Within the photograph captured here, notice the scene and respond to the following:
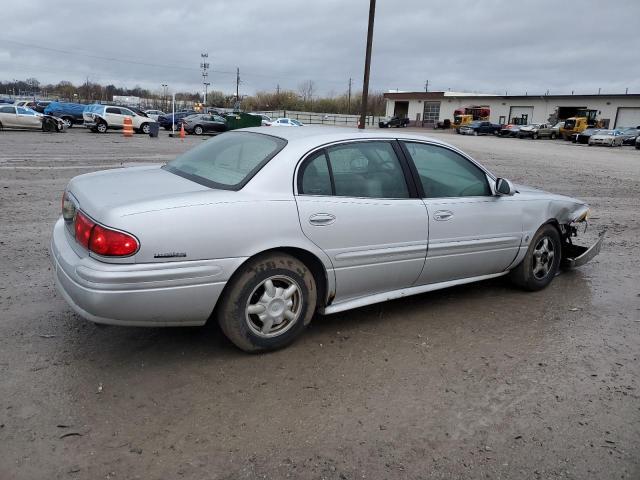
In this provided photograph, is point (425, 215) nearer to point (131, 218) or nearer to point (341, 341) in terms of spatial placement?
point (341, 341)

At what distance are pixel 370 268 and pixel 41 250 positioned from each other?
3.88 metres

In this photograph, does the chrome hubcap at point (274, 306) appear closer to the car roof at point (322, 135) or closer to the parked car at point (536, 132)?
the car roof at point (322, 135)

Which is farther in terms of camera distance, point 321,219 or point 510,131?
point 510,131

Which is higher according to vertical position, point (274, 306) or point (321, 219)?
point (321, 219)

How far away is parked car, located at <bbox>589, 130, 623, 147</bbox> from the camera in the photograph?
1756 inches

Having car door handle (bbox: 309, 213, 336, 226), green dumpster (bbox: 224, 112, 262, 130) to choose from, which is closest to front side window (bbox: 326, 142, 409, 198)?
car door handle (bbox: 309, 213, 336, 226)

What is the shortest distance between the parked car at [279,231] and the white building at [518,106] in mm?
66683

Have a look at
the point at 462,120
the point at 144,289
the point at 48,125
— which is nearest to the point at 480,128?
the point at 462,120

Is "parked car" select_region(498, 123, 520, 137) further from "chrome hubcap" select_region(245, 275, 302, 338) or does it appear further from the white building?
"chrome hubcap" select_region(245, 275, 302, 338)

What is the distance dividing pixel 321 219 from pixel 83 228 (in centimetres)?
150

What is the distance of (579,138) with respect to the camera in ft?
161

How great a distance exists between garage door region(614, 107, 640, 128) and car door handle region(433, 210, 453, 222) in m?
67.5

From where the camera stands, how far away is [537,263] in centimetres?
513

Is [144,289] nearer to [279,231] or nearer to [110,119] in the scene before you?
[279,231]
